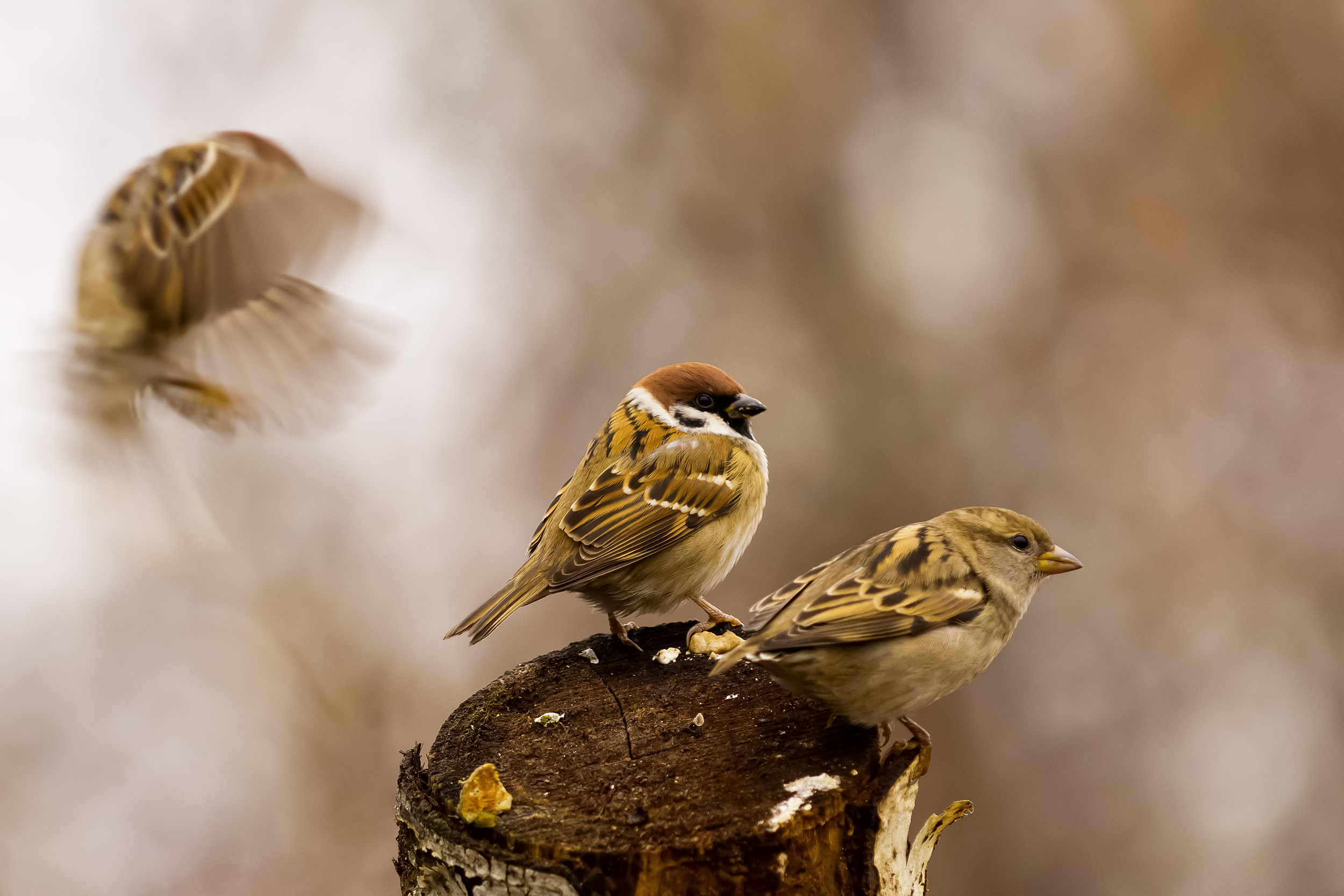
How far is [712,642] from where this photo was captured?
318cm

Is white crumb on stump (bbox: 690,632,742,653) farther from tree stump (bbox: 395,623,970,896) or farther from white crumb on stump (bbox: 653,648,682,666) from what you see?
tree stump (bbox: 395,623,970,896)

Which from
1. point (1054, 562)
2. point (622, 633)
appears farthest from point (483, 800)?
point (1054, 562)

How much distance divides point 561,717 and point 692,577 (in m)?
0.96

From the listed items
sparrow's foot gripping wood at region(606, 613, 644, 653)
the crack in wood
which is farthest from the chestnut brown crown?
the crack in wood

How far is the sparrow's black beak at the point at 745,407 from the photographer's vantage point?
151 inches

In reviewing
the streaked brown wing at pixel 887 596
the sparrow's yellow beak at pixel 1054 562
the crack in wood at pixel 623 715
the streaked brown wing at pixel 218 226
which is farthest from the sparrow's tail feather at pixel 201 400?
the sparrow's yellow beak at pixel 1054 562

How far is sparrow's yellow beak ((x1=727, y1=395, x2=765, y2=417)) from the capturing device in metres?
3.83

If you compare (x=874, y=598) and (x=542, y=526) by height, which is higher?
(x=874, y=598)

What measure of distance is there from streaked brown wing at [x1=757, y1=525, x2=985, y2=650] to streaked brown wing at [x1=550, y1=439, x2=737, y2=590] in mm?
719

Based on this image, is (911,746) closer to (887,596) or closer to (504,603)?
(887,596)

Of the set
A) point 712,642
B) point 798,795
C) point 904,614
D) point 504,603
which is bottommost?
point 504,603

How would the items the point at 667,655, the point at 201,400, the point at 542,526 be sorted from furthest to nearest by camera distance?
the point at 542,526 → the point at 667,655 → the point at 201,400

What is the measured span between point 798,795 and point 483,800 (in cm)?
68

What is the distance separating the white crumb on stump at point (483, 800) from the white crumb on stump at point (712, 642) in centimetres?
94
